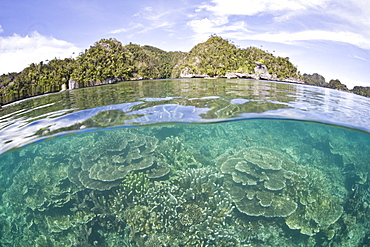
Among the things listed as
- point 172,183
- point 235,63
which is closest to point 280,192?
point 172,183

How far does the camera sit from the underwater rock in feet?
21.2

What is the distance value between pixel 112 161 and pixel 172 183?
102 inches

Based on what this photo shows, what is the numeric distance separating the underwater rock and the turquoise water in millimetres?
43

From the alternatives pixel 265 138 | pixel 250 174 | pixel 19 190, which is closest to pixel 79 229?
pixel 19 190

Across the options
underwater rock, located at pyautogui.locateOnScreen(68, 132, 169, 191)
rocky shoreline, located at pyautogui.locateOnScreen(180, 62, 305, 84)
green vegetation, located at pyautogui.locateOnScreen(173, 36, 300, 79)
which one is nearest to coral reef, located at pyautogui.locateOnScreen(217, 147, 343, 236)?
underwater rock, located at pyautogui.locateOnScreen(68, 132, 169, 191)

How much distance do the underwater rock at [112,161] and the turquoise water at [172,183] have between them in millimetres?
43

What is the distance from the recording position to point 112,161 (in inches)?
286

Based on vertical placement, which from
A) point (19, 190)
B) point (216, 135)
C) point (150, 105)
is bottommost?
point (19, 190)

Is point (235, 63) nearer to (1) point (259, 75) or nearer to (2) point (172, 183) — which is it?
(1) point (259, 75)

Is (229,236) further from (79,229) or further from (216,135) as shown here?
(216,135)

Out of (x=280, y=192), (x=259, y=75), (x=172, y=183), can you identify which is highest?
(x=259, y=75)

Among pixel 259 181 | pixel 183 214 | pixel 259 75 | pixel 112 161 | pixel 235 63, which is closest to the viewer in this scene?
pixel 183 214

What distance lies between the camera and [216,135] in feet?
35.3

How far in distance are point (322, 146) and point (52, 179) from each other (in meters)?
14.0
